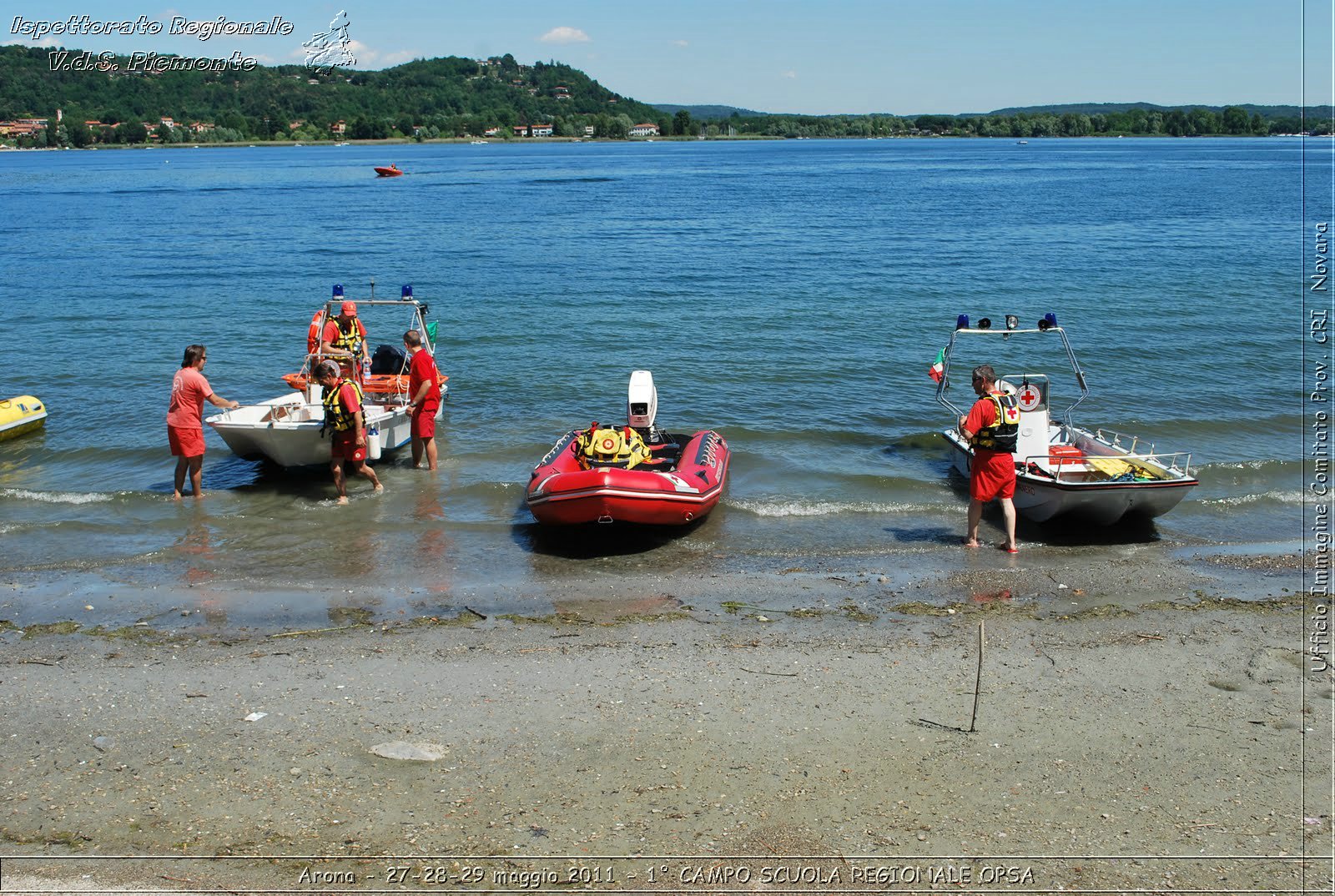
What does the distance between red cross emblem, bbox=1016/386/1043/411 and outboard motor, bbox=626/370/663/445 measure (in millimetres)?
3713

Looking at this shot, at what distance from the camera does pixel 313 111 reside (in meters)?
147

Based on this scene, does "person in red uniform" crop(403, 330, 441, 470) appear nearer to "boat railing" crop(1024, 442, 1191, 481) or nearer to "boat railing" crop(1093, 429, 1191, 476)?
"boat railing" crop(1024, 442, 1191, 481)

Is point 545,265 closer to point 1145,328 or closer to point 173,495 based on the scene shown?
point 1145,328

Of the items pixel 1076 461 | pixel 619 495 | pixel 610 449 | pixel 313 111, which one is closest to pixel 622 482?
pixel 619 495

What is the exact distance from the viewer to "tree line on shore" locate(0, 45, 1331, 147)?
12569 cm

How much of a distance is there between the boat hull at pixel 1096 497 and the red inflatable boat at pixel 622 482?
2.89m

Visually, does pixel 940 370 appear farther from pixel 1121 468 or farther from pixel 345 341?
pixel 345 341

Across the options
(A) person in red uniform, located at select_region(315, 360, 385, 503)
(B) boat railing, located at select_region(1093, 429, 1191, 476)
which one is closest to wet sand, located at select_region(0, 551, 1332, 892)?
(B) boat railing, located at select_region(1093, 429, 1191, 476)

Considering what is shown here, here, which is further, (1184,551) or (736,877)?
(1184,551)

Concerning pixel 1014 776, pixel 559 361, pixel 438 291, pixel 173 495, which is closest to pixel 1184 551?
pixel 1014 776

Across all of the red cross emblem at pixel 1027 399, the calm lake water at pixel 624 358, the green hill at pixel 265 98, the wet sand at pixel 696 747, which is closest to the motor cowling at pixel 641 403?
the calm lake water at pixel 624 358

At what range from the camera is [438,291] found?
86.2 ft

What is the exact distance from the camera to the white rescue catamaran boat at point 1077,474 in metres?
9.58

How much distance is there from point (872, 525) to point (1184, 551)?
9.11ft
